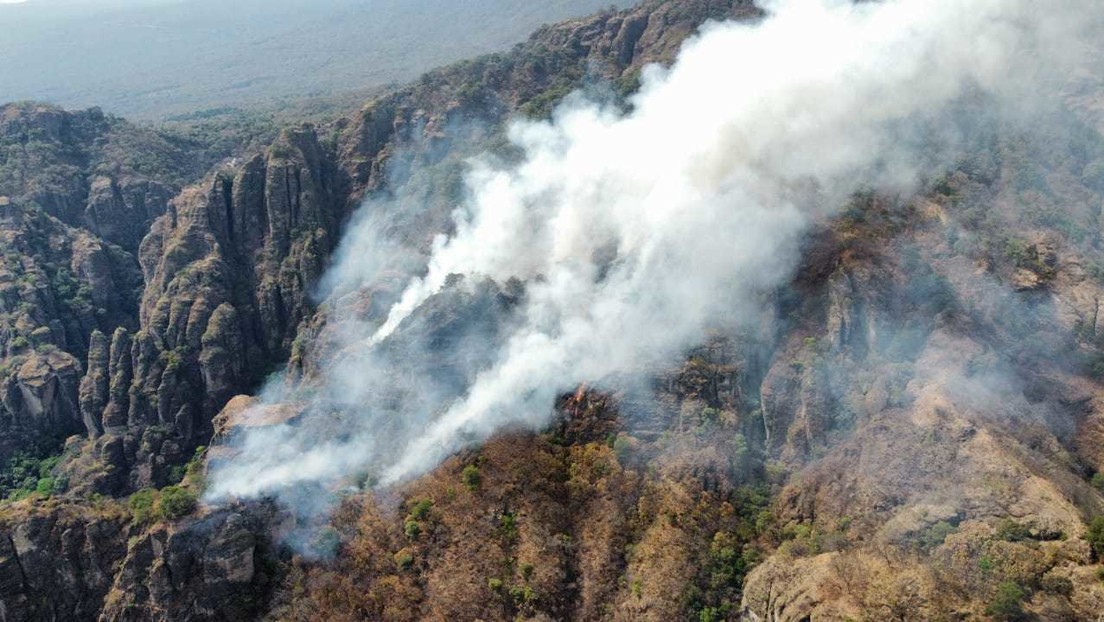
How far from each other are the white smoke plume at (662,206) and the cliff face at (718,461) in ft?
7.69

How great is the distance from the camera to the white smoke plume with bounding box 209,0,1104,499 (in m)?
49.7

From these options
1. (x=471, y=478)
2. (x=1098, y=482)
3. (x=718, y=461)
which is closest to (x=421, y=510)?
(x=471, y=478)

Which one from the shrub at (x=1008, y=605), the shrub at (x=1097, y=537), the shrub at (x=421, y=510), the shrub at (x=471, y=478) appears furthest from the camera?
the shrub at (x=471, y=478)

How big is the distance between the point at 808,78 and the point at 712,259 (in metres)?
19.6

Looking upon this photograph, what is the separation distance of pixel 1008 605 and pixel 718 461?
1565 cm

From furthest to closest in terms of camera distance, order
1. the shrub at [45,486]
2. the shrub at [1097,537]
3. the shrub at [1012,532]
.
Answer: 1. the shrub at [45,486]
2. the shrub at [1012,532]
3. the shrub at [1097,537]

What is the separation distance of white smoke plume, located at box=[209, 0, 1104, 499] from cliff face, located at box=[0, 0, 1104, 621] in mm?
2345

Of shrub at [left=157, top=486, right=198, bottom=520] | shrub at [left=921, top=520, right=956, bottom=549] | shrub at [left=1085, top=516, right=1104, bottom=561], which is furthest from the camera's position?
shrub at [left=157, top=486, right=198, bottom=520]

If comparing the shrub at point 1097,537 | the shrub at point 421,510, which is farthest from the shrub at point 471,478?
the shrub at point 1097,537

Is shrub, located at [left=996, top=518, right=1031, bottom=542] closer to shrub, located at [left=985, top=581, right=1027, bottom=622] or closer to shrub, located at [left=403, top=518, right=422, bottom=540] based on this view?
shrub, located at [left=985, top=581, right=1027, bottom=622]

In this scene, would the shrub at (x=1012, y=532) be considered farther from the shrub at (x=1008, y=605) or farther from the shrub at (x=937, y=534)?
the shrub at (x=1008, y=605)

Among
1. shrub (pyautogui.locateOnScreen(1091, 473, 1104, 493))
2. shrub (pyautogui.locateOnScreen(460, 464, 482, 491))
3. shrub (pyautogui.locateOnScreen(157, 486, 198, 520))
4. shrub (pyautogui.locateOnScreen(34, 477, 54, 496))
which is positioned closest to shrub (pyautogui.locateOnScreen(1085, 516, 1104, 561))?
shrub (pyautogui.locateOnScreen(1091, 473, 1104, 493))

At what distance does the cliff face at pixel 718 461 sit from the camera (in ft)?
123

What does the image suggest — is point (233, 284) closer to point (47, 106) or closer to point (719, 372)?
point (719, 372)
